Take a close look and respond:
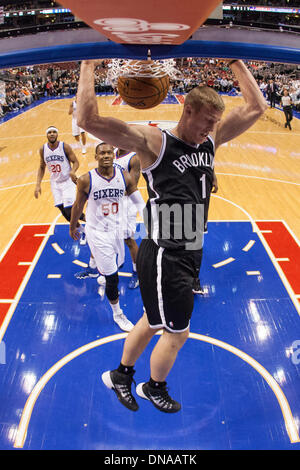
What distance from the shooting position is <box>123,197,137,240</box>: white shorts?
17.4 feet

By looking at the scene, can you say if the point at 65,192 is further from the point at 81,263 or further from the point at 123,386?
the point at 123,386

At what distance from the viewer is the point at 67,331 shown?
4.66 metres

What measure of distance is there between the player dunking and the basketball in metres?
A: 0.25

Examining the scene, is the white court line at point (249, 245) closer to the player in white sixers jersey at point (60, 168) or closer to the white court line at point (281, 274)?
the white court line at point (281, 274)

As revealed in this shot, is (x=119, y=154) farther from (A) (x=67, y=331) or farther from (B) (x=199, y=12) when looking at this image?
(B) (x=199, y=12)

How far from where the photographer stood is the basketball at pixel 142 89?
7.20 feet

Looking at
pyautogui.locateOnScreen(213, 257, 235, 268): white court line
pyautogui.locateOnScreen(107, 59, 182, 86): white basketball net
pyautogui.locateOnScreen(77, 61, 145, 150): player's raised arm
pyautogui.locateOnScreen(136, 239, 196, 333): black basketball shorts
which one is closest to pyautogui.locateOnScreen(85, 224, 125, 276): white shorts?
pyautogui.locateOnScreen(213, 257, 235, 268): white court line

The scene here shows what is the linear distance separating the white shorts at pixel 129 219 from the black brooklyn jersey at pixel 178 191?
3.04m

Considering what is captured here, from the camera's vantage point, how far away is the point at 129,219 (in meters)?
5.30

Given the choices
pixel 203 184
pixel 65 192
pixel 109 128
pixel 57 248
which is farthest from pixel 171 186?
pixel 57 248

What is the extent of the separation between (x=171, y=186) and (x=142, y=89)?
604 millimetres

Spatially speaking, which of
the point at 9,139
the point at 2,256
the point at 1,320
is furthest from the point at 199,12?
the point at 9,139

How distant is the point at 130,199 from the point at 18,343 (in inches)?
92.0

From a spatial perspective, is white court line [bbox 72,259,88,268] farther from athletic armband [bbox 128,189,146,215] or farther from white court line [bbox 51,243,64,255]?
athletic armband [bbox 128,189,146,215]
